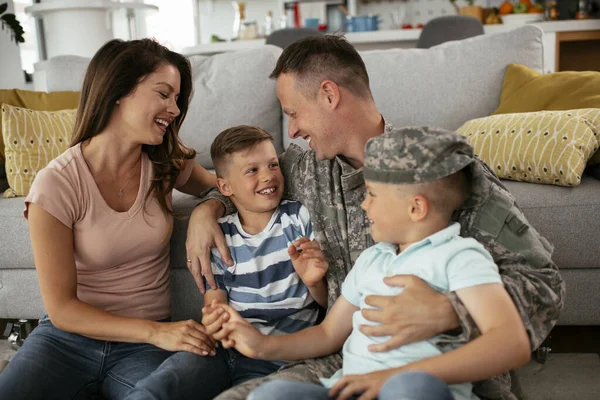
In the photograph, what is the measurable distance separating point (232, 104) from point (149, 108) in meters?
1.16

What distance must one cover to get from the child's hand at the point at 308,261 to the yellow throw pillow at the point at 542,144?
1.03m

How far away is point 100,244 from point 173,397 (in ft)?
1.46

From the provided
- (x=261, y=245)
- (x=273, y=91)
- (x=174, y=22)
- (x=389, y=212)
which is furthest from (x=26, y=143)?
(x=174, y=22)

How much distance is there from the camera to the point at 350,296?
4.28ft

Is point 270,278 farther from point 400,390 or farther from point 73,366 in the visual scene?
point 400,390

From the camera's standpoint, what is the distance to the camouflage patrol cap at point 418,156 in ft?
3.79

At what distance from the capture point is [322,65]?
61.9 inches

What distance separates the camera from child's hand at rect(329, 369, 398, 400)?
3.58 feet

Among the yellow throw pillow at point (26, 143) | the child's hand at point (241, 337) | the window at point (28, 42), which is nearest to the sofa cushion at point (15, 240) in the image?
the yellow throw pillow at point (26, 143)

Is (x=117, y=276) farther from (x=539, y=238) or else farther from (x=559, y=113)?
(x=559, y=113)

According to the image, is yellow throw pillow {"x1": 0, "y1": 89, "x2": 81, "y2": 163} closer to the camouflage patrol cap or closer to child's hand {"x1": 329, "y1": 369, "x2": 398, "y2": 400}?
the camouflage patrol cap

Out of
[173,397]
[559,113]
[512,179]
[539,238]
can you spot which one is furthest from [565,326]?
[173,397]

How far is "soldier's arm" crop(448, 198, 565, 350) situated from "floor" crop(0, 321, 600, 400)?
0.73m

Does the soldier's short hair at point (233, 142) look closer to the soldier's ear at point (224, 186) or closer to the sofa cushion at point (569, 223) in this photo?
the soldier's ear at point (224, 186)
